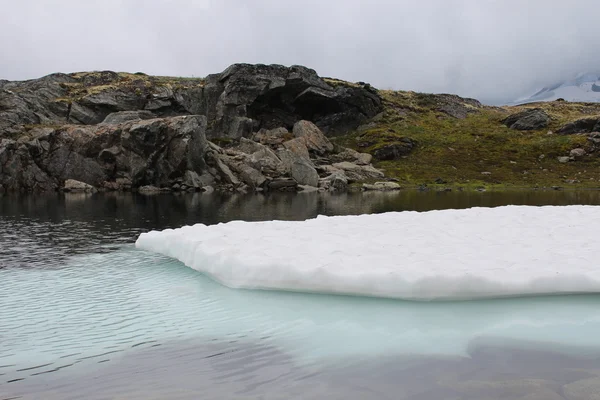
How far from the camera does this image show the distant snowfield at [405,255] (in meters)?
13.6

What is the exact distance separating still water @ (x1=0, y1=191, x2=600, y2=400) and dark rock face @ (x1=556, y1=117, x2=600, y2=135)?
130516 mm

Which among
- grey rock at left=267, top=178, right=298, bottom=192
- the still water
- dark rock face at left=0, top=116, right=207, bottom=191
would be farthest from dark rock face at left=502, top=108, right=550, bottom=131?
the still water

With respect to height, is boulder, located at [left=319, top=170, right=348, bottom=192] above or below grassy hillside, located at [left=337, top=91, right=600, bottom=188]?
below

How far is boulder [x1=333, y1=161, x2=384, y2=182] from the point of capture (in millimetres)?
100250

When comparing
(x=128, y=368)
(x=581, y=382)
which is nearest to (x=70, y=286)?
(x=128, y=368)

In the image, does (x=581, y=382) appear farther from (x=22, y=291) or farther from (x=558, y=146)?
(x=558, y=146)

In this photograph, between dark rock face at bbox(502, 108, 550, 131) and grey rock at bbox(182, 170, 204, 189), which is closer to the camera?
grey rock at bbox(182, 170, 204, 189)

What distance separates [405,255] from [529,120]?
136 meters

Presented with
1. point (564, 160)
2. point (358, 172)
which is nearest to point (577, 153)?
point (564, 160)

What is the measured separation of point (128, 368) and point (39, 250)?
19.2 m

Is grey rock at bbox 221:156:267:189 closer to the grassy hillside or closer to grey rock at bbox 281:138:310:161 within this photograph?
grey rock at bbox 281:138:310:161

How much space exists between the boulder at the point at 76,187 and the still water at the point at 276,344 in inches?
2806

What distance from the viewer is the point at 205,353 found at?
10.4 meters

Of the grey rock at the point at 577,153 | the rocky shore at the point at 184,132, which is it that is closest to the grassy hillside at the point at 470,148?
the grey rock at the point at 577,153
